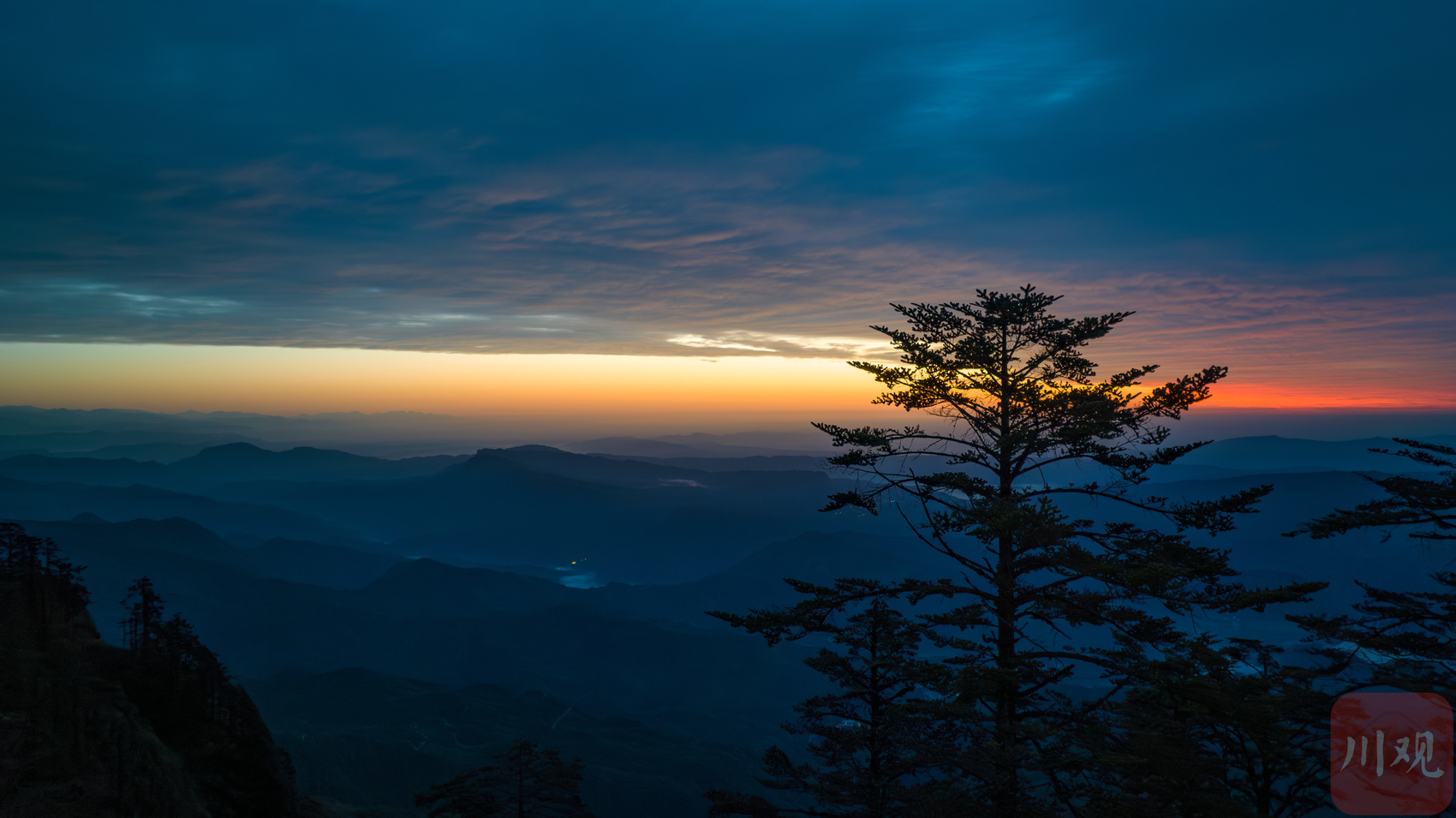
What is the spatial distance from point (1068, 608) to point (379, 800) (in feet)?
335

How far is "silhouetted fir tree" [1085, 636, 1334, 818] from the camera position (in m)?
9.88

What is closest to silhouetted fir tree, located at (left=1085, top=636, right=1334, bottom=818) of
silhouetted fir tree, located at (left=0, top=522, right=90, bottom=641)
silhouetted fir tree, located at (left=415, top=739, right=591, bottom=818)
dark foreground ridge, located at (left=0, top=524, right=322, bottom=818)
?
silhouetted fir tree, located at (left=415, top=739, right=591, bottom=818)

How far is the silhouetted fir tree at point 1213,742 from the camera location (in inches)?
389

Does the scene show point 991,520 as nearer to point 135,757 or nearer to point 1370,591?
point 1370,591

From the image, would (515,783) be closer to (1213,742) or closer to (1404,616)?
(1213,742)

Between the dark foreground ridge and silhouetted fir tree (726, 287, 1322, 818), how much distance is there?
23.2 metres

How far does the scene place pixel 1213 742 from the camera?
1085 centimetres

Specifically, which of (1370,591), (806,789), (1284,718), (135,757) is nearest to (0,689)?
(135,757)

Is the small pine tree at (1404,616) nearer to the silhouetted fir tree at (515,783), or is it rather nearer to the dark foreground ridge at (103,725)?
the silhouetted fir tree at (515,783)

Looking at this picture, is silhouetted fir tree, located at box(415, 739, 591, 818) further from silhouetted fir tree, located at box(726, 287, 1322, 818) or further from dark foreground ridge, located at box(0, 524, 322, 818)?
A: silhouetted fir tree, located at box(726, 287, 1322, 818)

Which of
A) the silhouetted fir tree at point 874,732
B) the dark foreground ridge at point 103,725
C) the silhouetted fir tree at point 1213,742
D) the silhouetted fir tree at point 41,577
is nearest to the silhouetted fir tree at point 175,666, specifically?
the dark foreground ridge at point 103,725

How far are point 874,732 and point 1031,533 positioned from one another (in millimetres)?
9499

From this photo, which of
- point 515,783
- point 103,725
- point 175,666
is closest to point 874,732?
point 515,783

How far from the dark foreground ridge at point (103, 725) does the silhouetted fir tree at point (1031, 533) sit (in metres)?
23.2
